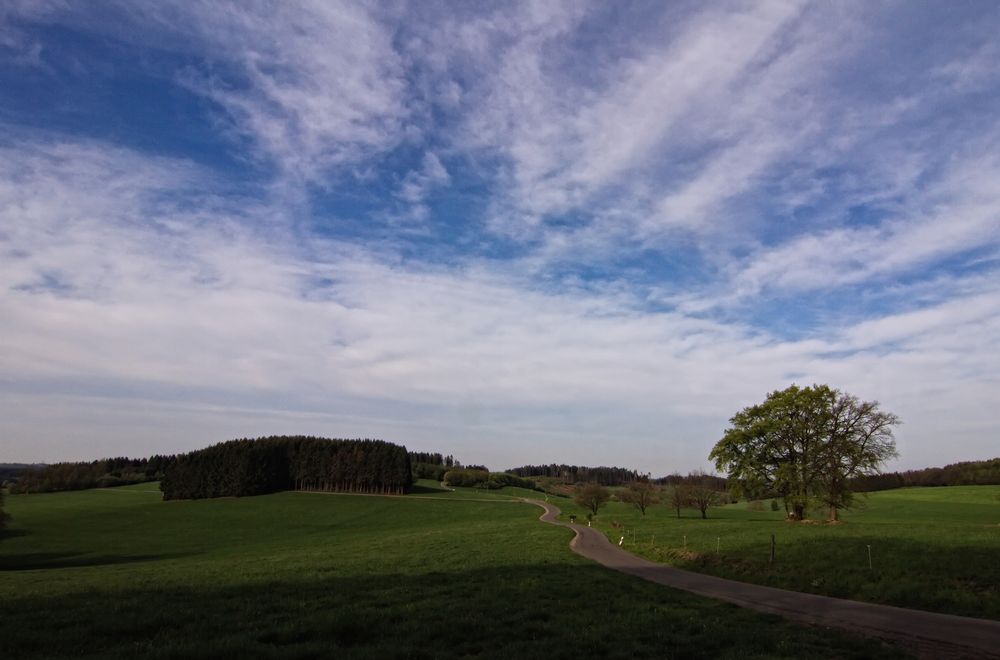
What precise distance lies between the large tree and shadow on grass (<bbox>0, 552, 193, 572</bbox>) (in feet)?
180

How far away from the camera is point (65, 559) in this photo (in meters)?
55.7

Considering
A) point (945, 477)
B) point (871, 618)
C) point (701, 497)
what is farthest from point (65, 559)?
point (945, 477)

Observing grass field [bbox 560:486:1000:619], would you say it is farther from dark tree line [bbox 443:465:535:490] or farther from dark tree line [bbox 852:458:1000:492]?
dark tree line [bbox 443:465:535:490]

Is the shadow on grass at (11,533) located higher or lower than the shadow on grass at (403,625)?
lower

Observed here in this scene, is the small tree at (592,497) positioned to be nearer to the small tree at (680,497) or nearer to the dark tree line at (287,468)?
the small tree at (680,497)

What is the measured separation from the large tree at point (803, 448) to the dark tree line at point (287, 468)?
91280 mm

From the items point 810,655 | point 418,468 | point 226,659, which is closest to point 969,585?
point 810,655

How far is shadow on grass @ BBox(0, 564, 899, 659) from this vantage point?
10.6 meters

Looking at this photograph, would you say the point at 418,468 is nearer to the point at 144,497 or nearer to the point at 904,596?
the point at 144,497

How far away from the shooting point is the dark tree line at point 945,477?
10781cm

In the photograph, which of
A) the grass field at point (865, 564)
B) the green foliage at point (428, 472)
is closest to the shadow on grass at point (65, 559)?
the grass field at point (865, 564)

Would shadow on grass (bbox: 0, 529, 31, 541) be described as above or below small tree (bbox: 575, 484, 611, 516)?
below

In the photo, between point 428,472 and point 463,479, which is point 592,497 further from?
point 428,472

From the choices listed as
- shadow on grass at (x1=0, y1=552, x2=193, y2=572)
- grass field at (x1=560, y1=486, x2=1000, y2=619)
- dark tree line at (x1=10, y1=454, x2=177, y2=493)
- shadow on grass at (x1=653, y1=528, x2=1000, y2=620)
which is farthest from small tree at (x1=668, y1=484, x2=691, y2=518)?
dark tree line at (x1=10, y1=454, x2=177, y2=493)
